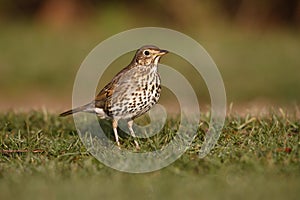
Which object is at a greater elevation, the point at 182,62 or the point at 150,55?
the point at 150,55

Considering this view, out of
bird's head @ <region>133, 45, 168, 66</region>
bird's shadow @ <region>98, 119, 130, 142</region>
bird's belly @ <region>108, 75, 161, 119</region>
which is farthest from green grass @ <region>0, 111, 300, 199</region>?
bird's head @ <region>133, 45, 168, 66</region>

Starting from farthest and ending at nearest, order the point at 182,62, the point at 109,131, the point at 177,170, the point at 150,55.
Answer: the point at 182,62, the point at 109,131, the point at 150,55, the point at 177,170

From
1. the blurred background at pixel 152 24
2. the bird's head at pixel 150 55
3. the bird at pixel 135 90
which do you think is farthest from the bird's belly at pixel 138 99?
the blurred background at pixel 152 24

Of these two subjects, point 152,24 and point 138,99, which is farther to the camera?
point 152,24

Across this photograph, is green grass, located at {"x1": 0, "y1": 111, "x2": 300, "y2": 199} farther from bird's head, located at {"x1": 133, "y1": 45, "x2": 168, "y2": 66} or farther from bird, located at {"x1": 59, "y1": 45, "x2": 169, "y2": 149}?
bird's head, located at {"x1": 133, "y1": 45, "x2": 168, "y2": 66}

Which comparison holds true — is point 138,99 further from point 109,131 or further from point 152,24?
point 152,24

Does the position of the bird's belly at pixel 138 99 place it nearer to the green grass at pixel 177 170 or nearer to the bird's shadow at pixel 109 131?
the green grass at pixel 177 170

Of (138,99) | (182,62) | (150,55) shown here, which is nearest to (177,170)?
(138,99)
